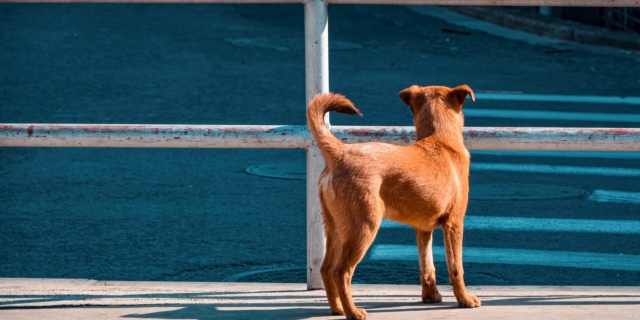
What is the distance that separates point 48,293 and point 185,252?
1.57 m

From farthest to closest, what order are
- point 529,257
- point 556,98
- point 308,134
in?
point 556,98, point 529,257, point 308,134

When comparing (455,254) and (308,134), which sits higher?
(308,134)

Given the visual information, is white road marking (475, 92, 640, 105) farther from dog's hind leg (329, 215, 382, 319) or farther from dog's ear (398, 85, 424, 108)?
dog's hind leg (329, 215, 382, 319)

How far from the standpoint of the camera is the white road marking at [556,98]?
11555mm

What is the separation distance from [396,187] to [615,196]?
4.15 meters

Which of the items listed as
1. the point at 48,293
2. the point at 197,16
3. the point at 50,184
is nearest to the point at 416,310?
the point at 48,293

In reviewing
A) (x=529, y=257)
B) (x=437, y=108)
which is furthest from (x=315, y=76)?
(x=529, y=257)

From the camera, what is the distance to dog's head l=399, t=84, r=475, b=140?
4117 mm

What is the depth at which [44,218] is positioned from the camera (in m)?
6.67

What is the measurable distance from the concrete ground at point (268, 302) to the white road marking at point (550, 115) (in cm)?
613

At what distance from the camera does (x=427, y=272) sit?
4.14 meters

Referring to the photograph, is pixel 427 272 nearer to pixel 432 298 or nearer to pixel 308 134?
pixel 432 298

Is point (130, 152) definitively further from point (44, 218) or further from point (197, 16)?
point (197, 16)

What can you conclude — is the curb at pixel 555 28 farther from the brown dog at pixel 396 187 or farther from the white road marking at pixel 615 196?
the brown dog at pixel 396 187
